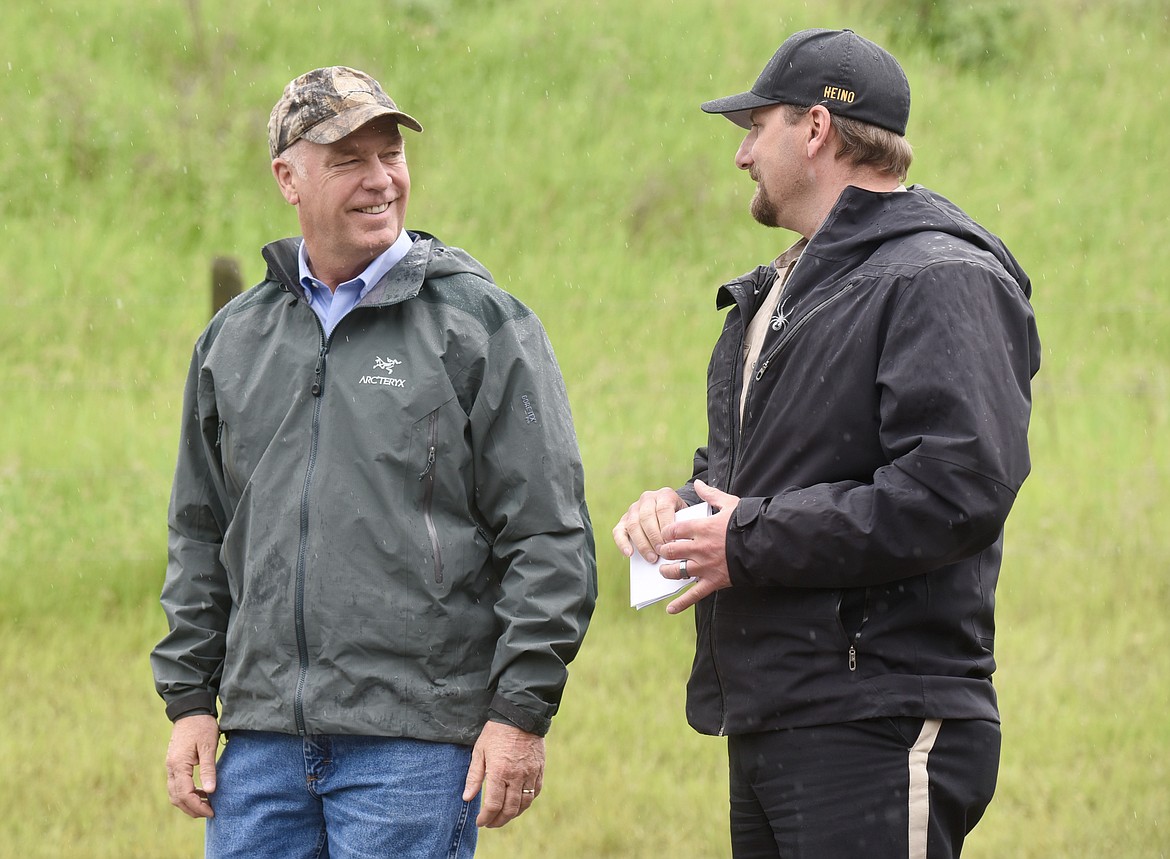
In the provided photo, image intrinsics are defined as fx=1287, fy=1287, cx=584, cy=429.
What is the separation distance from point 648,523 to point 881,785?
661 millimetres

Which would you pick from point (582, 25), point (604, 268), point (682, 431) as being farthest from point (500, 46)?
point (682, 431)

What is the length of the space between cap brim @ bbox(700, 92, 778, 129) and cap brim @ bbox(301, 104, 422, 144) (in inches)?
24.6

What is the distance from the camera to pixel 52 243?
384 inches

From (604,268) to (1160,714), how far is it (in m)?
5.99

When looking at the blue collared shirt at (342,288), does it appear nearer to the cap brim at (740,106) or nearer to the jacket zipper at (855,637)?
the cap brim at (740,106)

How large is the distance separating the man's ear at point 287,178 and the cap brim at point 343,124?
0.32 feet

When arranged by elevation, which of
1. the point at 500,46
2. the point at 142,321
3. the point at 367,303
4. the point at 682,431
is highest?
the point at 500,46

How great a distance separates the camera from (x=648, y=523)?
257 centimetres

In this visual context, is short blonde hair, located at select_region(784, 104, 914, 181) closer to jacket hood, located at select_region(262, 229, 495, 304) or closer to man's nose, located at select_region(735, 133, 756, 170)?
man's nose, located at select_region(735, 133, 756, 170)

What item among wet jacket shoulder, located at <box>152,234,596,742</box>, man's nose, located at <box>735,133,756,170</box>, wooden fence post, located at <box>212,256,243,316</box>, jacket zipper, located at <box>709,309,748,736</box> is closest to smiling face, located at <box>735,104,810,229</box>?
man's nose, located at <box>735,133,756,170</box>

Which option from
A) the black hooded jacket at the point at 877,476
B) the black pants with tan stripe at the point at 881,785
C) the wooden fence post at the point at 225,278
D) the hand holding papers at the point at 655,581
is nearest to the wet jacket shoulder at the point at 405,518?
the hand holding papers at the point at 655,581

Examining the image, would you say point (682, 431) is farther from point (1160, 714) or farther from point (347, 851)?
point (347, 851)

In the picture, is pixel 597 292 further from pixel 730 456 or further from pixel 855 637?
pixel 855 637

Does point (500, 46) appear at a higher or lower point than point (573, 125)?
higher
